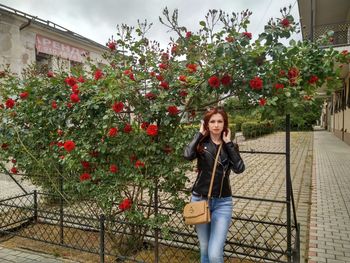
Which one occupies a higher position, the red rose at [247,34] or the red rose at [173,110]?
the red rose at [247,34]

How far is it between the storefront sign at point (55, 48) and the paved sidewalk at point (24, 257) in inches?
420

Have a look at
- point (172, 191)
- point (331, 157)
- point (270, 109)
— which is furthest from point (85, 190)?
point (331, 157)

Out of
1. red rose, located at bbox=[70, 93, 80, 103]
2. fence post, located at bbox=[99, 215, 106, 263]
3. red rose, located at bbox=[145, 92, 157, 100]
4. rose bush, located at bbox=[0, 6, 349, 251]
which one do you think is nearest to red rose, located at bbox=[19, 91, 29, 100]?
rose bush, located at bbox=[0, 6, 349, 251]

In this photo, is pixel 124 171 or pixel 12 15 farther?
pixel 12 15

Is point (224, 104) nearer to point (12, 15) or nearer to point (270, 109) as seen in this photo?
point (270, 109)

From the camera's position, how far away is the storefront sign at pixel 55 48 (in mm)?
13594

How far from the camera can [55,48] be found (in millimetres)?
14422

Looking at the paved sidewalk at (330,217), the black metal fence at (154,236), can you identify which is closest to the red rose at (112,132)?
the black metal fence at (154,236)

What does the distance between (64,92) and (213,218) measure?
2.21 meters

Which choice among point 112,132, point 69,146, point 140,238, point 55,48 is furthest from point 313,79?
point 55,48

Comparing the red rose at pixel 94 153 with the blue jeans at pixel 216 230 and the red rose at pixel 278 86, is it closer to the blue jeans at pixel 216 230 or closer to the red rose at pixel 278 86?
the blue jeans at pixel 216 230

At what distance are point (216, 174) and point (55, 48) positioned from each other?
1390 centimetres

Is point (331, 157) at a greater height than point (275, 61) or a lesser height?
lesser

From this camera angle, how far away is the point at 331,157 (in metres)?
12.1
